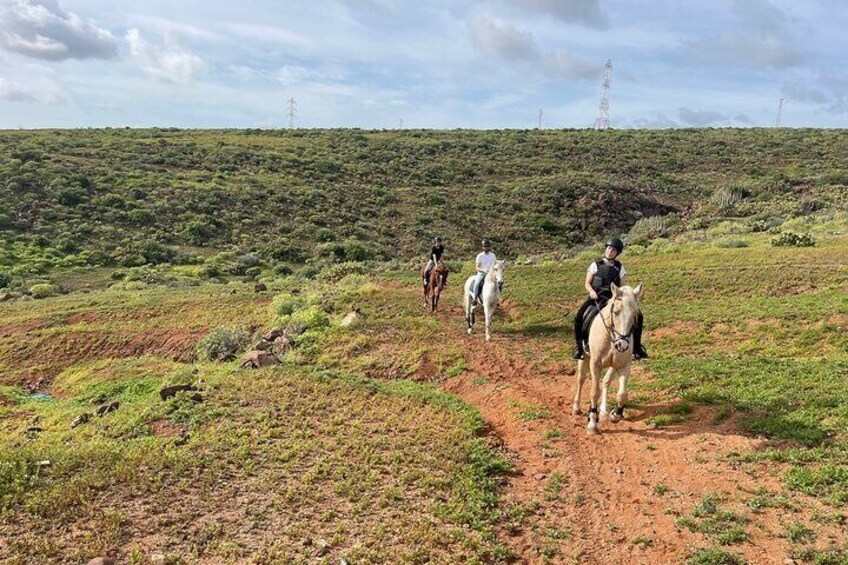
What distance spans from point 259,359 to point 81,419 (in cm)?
401

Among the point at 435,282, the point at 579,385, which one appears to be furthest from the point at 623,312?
the point at 435,282

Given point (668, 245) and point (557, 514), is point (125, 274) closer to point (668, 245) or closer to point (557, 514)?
point (668, 245)

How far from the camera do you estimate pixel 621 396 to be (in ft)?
33.0

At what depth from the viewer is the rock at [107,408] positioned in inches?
495

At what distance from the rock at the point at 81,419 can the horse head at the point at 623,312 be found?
10.5m

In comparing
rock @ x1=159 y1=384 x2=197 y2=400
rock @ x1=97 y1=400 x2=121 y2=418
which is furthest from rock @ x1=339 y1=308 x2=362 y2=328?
rock @ x1=97 y1=400 x2=121 y2=418

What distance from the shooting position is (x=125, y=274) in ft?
114

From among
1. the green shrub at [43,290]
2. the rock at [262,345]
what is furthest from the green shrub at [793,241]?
the green shrub at [43,290]

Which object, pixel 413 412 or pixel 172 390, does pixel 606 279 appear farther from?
pixel 172 390

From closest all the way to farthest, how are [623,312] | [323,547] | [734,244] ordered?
[323,547]
[623,312]
[734,244]

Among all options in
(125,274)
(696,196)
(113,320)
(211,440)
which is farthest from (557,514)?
(696,196)

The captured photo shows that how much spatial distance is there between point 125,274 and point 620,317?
32.6 meters

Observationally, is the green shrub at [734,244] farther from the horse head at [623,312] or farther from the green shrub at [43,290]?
the green shrub at [43,290]

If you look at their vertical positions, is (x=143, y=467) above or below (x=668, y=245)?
below
